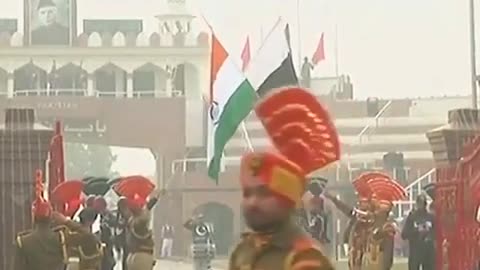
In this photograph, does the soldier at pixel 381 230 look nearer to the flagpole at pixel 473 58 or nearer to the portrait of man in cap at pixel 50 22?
the flagpole at pixel 473 58

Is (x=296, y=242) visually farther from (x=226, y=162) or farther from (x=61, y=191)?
(x=226, y=162)

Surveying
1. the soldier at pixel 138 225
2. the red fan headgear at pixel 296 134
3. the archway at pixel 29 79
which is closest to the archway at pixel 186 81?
the archway at pixel 29 79

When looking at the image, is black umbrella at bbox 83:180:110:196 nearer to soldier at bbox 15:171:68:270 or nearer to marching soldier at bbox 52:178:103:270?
marching soldier at bbox 52:178:103:270

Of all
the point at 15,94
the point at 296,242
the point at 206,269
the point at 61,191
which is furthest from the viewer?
the point at 15,94

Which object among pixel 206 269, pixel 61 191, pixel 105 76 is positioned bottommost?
pixel 206 269

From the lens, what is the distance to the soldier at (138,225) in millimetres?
11641

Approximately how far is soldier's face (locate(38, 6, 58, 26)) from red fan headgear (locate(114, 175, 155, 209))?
1423cm

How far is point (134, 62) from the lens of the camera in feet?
86.2

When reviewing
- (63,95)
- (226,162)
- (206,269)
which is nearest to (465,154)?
(206,269)

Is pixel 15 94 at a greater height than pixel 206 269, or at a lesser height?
greater

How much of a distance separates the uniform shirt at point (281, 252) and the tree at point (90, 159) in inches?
738

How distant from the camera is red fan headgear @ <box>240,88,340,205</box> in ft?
15.3

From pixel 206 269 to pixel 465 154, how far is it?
5.23 meters

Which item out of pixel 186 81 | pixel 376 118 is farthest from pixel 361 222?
pixel 186 81
